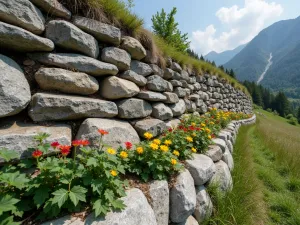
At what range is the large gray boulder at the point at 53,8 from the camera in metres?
2.02

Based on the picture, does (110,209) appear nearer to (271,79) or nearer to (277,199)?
(277,199)

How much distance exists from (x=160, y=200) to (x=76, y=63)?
73.2 inches

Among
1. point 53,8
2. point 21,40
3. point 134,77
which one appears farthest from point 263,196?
point 53,8

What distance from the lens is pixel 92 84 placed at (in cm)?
229

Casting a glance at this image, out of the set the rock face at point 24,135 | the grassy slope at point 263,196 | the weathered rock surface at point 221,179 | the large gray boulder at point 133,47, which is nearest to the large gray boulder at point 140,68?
the large gray boulder at point 133,47

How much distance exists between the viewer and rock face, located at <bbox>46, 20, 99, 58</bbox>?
6.77ft

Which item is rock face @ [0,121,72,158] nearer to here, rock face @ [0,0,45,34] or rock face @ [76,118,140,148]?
rock face @ [76,118,140,148]

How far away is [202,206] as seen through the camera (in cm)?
223

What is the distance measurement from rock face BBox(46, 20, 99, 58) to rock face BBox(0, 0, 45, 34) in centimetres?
12

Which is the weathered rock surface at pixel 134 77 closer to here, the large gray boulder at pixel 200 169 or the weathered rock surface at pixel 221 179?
the large gray boulder at pixel 200 169

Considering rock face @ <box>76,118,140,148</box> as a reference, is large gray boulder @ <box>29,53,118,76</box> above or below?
above

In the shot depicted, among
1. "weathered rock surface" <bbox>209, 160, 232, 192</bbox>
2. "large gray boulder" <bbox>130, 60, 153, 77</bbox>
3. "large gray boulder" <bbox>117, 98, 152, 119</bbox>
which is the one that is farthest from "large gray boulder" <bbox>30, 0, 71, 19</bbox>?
"weathered rock surface" <bbox>209, 160, 232, 192</bbox>

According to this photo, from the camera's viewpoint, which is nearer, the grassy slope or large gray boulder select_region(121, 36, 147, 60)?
the grassy slope

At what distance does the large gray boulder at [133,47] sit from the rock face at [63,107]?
1.09m
